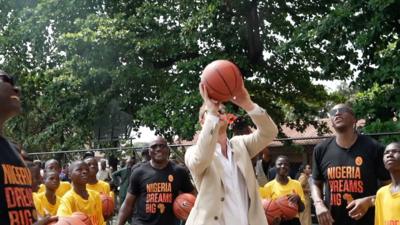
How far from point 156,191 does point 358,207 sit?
283 cm

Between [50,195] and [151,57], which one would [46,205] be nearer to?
[50,195]

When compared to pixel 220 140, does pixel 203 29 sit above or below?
above

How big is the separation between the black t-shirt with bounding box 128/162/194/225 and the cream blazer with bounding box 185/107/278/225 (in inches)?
124

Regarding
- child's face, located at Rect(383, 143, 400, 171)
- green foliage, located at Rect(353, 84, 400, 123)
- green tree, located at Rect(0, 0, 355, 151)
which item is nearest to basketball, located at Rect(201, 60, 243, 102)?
child's face, located at Rect(383, 143, 400, 171)

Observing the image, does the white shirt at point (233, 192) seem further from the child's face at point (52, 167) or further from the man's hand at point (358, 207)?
the child's face at point (52, 167)

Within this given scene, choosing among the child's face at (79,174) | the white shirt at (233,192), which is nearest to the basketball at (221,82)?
the white shirt at (233,192)

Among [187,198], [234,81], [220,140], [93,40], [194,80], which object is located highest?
[93,40]

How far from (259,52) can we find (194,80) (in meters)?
2.20

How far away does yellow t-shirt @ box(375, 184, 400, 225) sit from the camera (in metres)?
5.28

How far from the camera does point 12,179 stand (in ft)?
11.0

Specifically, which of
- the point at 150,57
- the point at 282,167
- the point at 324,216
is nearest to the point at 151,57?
the point at 150,57

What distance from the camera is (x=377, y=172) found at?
560cm

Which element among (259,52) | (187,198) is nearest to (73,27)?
(259,52)

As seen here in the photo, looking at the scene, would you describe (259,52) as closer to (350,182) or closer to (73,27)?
(73,27)
